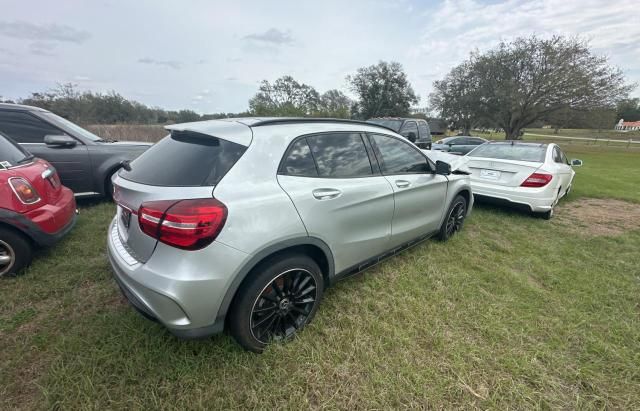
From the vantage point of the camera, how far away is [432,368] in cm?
190

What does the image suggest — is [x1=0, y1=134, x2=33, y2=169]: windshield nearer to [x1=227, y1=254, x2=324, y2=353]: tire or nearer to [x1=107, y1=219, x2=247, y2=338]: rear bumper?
[x1=107, y1=219, x2=247, y2=338]: rear bumper

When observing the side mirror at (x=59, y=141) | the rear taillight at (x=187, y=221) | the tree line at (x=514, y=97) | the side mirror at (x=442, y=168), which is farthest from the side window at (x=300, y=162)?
the tree line at (x=514, y=97)

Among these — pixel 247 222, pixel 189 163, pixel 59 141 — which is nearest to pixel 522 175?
pixel 247 222

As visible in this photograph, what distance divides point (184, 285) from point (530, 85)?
102 feet

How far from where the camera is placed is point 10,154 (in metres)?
2.76

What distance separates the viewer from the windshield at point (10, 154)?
2.63 metres

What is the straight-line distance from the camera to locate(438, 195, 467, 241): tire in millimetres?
3703

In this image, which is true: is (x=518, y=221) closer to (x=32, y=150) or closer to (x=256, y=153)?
(x=256, y=153)

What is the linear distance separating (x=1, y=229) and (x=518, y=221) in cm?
694

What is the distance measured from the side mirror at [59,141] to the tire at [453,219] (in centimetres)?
554

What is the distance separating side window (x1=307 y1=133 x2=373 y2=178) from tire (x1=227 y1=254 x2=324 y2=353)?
731mm

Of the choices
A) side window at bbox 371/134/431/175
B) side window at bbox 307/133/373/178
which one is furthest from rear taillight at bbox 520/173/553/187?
side window at bbox 307/133/373/178

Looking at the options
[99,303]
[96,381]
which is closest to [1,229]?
[99,303]

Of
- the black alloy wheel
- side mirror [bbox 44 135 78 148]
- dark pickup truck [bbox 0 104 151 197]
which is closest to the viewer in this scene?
the black alloy wheel
